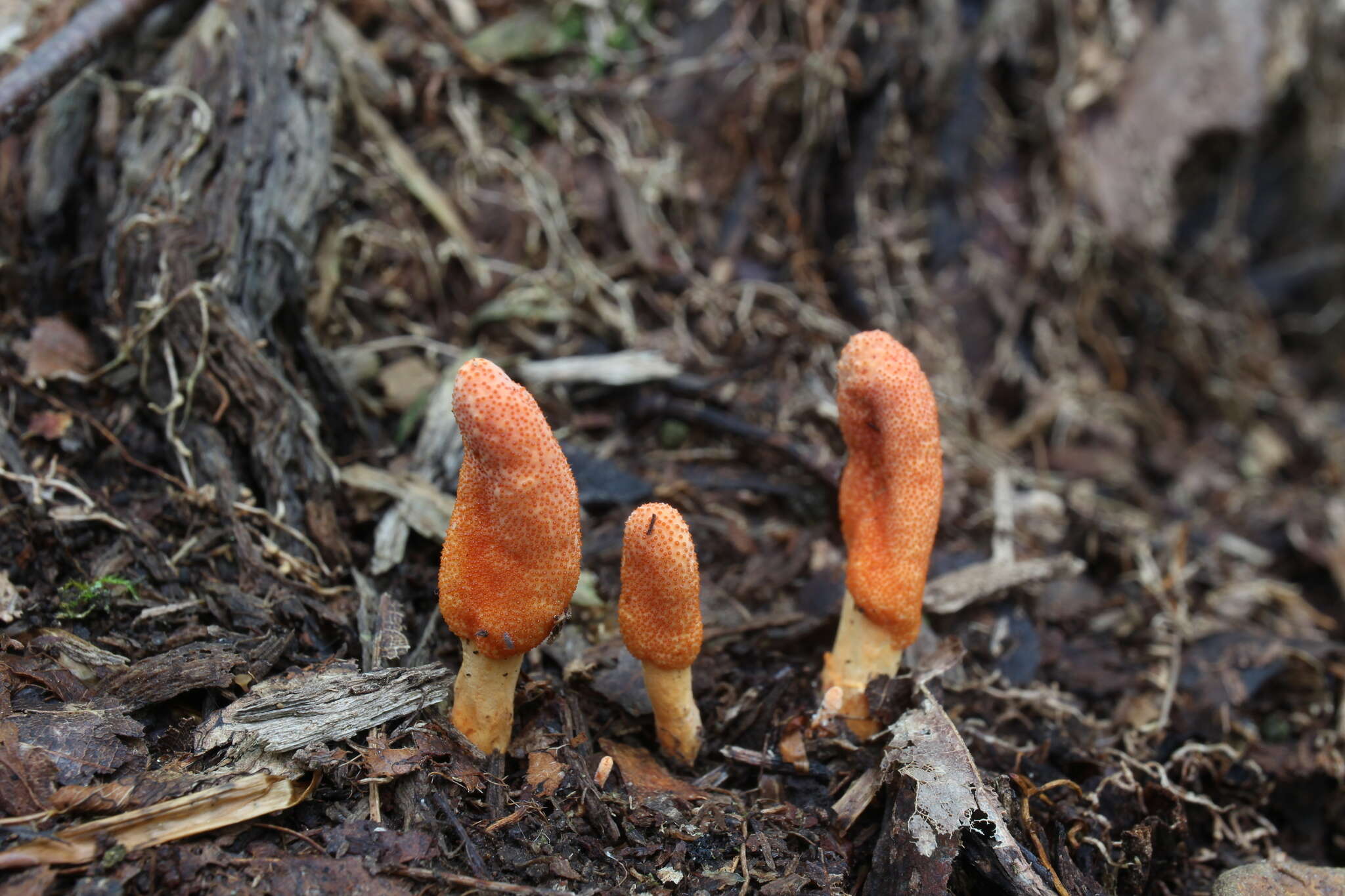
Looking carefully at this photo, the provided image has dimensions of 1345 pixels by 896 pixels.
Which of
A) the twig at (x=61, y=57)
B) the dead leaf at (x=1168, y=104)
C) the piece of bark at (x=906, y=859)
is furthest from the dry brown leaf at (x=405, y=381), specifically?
the dead leaf at (x=1168, y=104)

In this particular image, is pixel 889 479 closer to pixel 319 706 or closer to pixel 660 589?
pixel 660 589

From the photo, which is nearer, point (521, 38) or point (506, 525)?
point (506, 525)

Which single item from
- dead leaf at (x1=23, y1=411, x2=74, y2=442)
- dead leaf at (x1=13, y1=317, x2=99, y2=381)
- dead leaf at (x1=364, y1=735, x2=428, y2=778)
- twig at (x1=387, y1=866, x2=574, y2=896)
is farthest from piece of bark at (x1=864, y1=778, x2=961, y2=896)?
dead leaf at (x1=13, y1=317, x2=99, y2=381)

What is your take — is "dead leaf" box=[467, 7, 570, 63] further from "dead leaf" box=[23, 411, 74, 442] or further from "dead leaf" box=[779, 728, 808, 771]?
"dead leaf" box=[779, 728, 808, 771]

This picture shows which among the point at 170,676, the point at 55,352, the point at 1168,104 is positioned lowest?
the point at 170,676

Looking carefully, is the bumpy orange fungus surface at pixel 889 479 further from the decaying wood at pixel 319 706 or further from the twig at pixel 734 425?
the decaying wood at pixel 319 706

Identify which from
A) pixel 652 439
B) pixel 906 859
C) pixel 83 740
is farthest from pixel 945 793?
pixel 83 740
